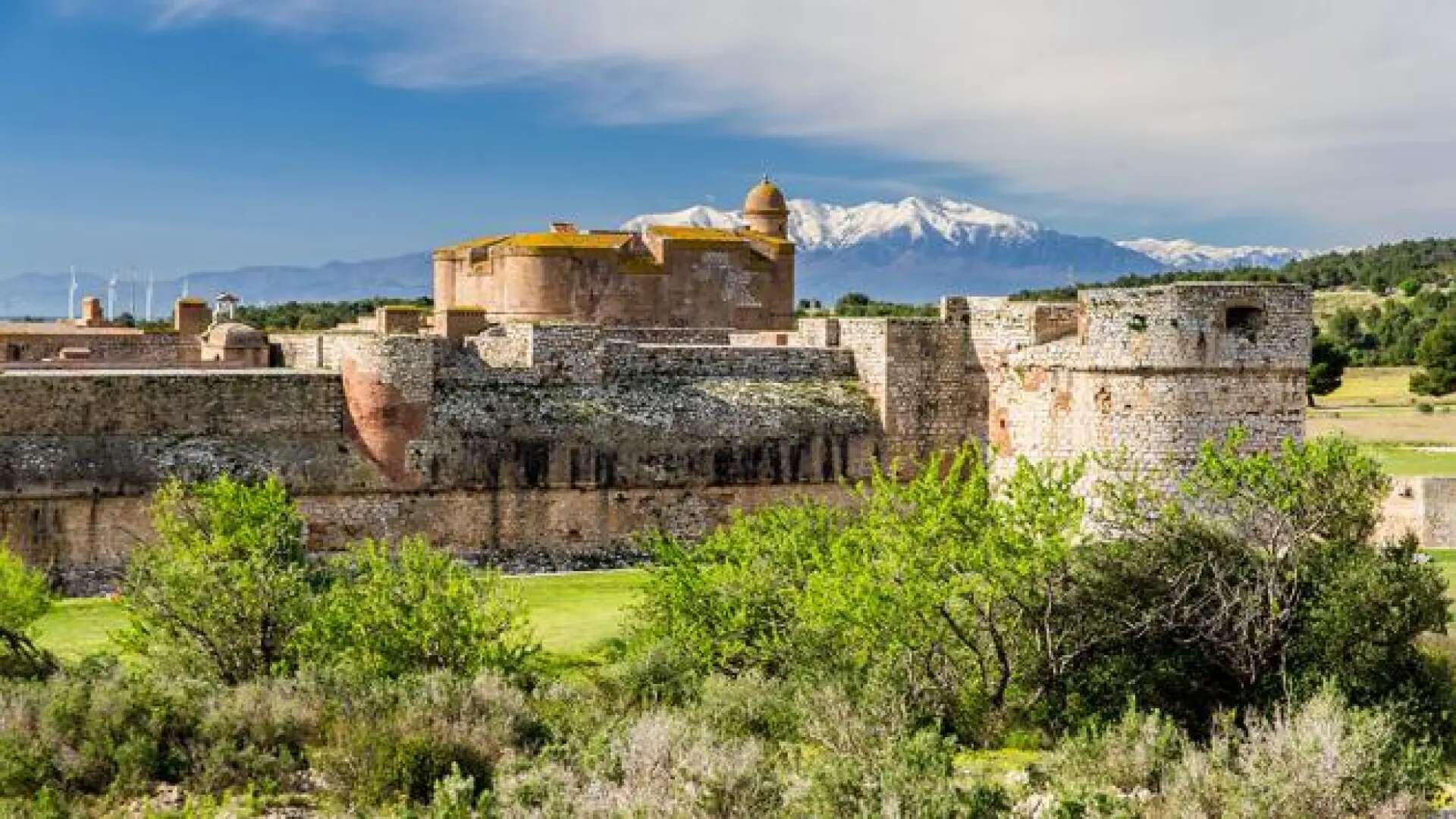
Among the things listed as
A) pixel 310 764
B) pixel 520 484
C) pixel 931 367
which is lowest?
pixel 310 764

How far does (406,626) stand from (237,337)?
64.3 ft

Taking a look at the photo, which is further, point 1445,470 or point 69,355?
point 1445,470

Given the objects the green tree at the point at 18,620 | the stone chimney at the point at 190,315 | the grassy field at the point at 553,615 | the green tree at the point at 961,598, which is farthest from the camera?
the stone chimney at the point at 190,315

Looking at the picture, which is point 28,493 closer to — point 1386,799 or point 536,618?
point 536,618

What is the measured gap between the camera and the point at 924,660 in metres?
19.3

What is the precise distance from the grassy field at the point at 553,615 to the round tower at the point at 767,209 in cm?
1963

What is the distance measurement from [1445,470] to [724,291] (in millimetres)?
19413

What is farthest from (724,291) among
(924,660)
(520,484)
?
(924,660)

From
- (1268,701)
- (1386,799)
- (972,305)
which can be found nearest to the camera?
(1386,799)

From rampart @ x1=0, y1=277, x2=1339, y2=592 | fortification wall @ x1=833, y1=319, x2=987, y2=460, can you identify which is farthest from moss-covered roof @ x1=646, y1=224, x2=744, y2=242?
fortification wall @ x1=833, y1=319, x2=987, y2=460

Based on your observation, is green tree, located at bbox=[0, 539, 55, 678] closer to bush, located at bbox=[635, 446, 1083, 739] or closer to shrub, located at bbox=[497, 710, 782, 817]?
bush, located at bbox=[635, 446, 1083, 739]

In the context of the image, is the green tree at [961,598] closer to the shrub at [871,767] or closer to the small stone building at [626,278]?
the shrub at [871,767]

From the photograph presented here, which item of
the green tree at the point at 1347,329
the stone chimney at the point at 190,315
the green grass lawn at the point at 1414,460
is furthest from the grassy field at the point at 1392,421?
the stone chimney at the point at 190,315

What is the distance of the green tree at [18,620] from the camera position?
19281mm
